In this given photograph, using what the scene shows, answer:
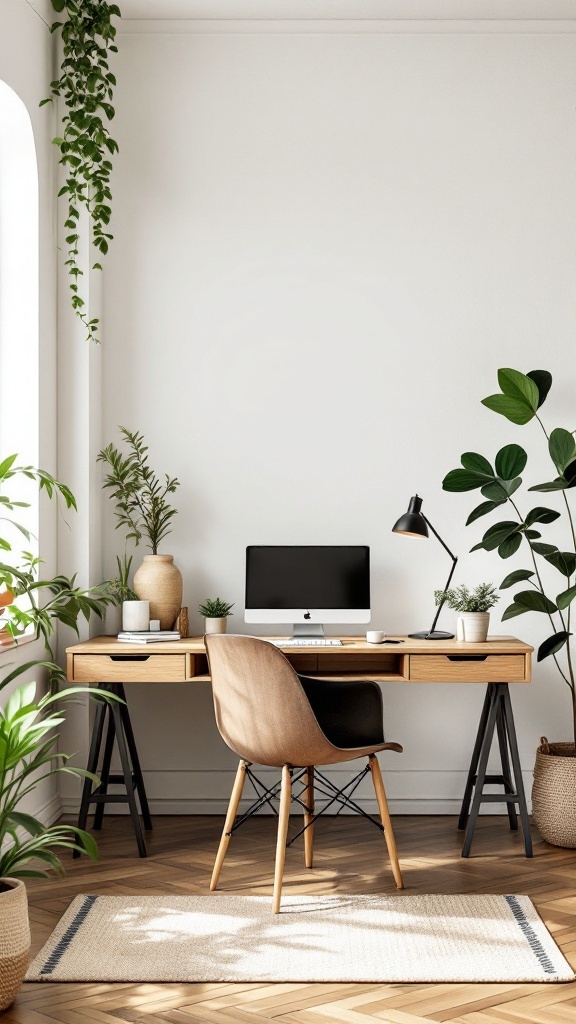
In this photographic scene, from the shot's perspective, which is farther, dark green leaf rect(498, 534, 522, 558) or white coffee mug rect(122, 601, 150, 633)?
white coffee mug rect(122, 601, 150, 633)

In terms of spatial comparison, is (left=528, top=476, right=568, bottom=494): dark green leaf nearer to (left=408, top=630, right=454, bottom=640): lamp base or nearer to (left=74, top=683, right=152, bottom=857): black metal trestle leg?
(left=408, top=630, right=454, bottom=640): lamp base

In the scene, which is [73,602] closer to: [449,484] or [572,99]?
[449,484]

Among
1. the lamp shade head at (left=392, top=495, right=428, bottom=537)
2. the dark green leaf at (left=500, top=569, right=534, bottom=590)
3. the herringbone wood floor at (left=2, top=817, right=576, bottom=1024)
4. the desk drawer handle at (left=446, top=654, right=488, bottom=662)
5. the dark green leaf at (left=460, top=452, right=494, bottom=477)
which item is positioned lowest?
the herringbone wood floor at (left=2, top=817, right=576, bottom=1024)

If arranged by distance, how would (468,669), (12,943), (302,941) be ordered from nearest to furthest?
(12,943)
(302,941)
(468,669)

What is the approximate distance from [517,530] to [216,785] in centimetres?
166

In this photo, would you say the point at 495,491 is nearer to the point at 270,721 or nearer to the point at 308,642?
the point at 308,642

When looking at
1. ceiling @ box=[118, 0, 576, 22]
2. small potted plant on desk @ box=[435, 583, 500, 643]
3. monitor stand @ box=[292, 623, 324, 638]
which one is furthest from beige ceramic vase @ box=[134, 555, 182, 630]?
ceiling @ box=[118, 0, 576, 22]

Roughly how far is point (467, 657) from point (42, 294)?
85.2 inches

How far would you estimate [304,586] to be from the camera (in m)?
4.04

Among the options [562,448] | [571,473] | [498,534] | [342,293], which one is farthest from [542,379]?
[342,293]

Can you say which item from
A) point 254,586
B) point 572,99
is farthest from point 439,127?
point 254,586

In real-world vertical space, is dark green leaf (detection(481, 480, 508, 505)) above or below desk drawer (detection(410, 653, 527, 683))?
above

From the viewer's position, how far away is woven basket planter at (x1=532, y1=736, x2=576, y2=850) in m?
3.74

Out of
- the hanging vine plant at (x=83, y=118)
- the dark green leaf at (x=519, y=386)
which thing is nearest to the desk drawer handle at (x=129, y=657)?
the hanging vine plant at (x=83, y=118)
